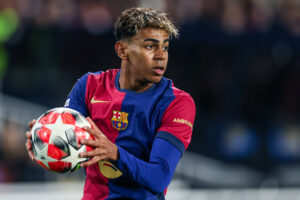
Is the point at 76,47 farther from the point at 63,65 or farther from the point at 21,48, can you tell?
the point at 21,48

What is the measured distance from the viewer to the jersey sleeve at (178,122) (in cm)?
323

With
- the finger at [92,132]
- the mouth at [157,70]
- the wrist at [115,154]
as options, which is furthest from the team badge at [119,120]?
the finger at [92,132]

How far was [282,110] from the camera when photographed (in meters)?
12.4

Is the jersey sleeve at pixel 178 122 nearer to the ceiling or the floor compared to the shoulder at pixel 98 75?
nearer to the floor

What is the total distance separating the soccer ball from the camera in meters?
2.93

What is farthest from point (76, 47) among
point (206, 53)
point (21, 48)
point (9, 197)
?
point (9, 197)

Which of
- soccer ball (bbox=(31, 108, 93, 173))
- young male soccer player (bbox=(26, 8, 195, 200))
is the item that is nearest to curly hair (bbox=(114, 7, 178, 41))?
young male soccer player (bbox=(26, 8, 195, 200))

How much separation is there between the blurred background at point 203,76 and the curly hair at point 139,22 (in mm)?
5075

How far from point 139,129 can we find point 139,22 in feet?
2.18

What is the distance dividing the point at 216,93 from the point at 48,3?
4.64 meters

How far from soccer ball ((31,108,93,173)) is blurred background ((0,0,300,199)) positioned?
208 inches

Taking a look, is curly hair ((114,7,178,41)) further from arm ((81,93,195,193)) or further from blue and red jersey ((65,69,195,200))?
arm ((81,93,195,193))

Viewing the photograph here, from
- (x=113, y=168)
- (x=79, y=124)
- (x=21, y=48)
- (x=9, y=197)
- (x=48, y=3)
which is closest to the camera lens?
(x=79, y=124)

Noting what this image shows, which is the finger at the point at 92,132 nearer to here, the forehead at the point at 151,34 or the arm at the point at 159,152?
the arm at the point at 159,152
